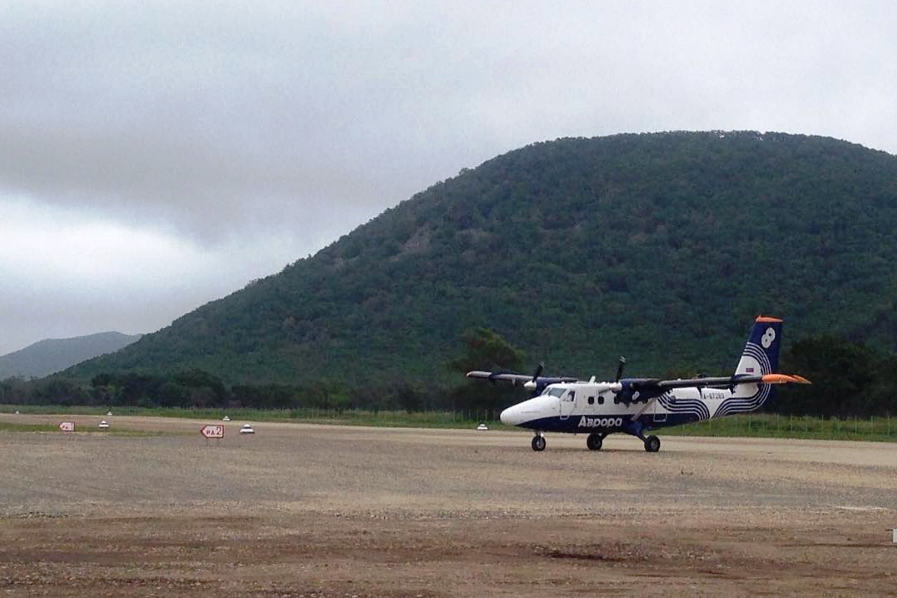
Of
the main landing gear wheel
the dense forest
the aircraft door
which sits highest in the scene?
the dense forest

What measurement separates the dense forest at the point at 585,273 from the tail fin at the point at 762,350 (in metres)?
41.5

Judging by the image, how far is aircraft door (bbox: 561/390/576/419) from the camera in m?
38.4

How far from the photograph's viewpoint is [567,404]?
38438 millimetres

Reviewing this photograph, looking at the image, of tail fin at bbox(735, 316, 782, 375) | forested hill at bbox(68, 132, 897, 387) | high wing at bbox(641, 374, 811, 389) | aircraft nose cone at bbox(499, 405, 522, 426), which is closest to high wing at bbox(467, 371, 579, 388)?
high wing at bbox(641, 374, 811, 389)

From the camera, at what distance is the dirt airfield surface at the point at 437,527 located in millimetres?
11219

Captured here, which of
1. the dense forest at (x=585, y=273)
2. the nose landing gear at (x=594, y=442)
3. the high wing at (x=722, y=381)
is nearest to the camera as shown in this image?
the high wing at (x=722, y=381)

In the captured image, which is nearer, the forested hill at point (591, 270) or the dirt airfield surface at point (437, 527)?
the dirt airfield surface at point (437, 527)

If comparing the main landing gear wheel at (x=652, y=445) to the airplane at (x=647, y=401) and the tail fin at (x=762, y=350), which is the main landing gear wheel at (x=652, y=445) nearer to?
the airplane at (x=647, y=401)

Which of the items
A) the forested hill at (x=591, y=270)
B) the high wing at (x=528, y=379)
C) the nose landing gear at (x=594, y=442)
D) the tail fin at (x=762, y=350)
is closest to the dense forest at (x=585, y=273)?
the forested hill at (x=591, y=270)

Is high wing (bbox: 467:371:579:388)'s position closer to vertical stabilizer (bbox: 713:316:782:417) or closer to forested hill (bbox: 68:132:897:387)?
vertical stabilizer (bbox: 713:316:782:417)

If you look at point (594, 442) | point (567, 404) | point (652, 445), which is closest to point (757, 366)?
point (652, 445)

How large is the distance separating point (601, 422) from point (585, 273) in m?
73.3

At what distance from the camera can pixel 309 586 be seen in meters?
10.9

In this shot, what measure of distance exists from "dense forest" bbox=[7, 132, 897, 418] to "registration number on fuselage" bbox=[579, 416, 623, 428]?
44245 millimetres
